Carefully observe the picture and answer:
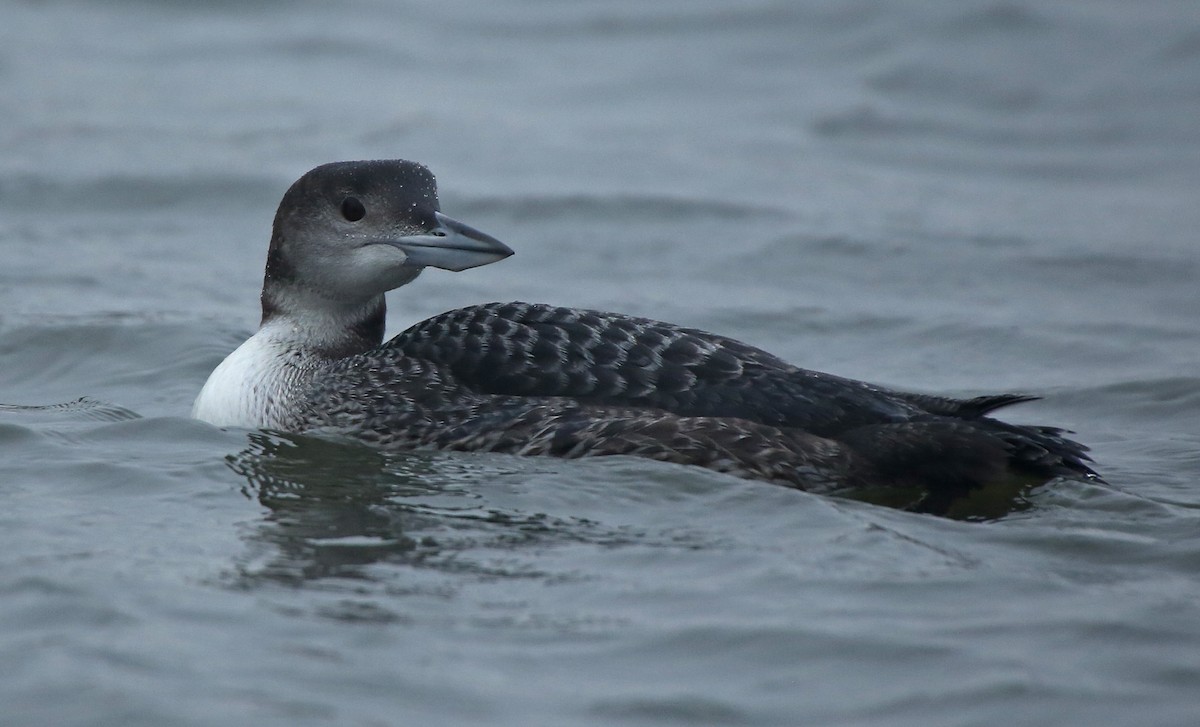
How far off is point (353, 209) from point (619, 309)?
9.32 ft

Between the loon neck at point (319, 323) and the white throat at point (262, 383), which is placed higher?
the loon neck at point (319, 323)

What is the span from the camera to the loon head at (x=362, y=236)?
21.9 ft

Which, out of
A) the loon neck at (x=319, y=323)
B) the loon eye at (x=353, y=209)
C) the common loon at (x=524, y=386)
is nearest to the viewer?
the common loon at (x=524, y=386)

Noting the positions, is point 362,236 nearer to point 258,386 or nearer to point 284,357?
point 284,357

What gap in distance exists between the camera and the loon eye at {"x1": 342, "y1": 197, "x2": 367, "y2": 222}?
680 centimetres

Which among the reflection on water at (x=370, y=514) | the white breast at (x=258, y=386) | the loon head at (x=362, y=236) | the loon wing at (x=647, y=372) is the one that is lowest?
the reflection on water at (x=370, y=514)

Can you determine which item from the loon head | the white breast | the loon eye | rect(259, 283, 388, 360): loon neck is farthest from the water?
the loon eye

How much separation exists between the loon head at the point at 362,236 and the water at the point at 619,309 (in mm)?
748

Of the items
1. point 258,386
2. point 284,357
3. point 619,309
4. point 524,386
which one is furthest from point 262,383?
point 619,309

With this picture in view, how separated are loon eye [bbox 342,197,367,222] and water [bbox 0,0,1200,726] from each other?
953 mm

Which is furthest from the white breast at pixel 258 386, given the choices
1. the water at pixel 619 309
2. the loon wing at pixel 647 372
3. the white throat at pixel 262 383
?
the loon wing at pixel 647 372

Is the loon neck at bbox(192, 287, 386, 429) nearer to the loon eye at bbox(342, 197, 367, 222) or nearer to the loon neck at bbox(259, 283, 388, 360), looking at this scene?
the loon neck at bbox(259, 283, 388, 360)

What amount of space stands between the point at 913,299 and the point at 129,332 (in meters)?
4.22

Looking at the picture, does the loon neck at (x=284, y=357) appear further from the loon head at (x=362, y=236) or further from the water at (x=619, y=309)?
the water at (x=619, y=309)
